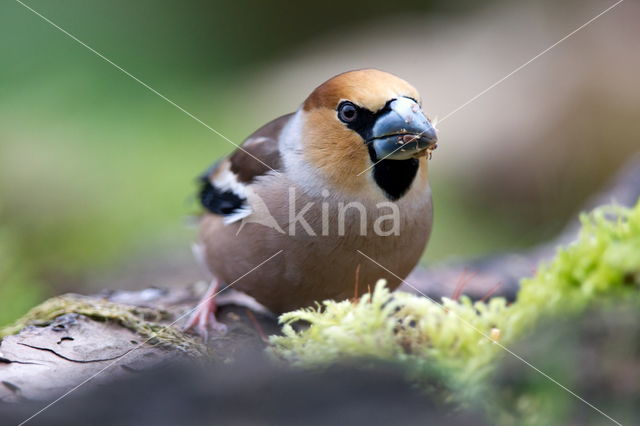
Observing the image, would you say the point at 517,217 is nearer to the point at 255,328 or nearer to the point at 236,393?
the point at 255,328

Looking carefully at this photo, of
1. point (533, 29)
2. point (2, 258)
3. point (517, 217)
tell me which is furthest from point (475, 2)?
point (2, 258)

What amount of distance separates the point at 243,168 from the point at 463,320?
73.4 inches

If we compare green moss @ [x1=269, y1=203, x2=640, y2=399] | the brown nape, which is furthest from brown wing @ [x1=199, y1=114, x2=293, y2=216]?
green moss @ [x1=269, y1=203, x2=640, y2=399]

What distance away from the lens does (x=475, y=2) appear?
1308 cm

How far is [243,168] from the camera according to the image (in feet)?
12.9

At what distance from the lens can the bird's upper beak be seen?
9.98 feet

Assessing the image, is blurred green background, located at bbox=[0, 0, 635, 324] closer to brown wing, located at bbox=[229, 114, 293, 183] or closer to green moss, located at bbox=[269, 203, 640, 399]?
brown wing, located at bbox=[229, 114, 293, 183]

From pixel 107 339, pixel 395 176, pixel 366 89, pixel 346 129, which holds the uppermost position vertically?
pixel 366 89

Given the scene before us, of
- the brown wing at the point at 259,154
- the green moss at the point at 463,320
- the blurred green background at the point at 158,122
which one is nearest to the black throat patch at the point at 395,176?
the brown wing at the point at 259,154

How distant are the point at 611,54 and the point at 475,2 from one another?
424cm

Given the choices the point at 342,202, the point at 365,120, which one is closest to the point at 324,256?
the point at 342,202

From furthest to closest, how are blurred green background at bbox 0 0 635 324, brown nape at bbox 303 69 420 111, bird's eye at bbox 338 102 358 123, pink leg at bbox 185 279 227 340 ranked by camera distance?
1. blurred green background at bbox 0 0 635 324
2. pink leg at bbox 185 279 227 340
3. bird's eye at bbox 338 102 358 123
4. brown nape at bbox 303 69 420 111

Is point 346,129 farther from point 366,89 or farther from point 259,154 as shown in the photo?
point 259,154

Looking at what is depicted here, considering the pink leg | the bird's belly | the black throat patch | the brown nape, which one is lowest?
the pink leg
